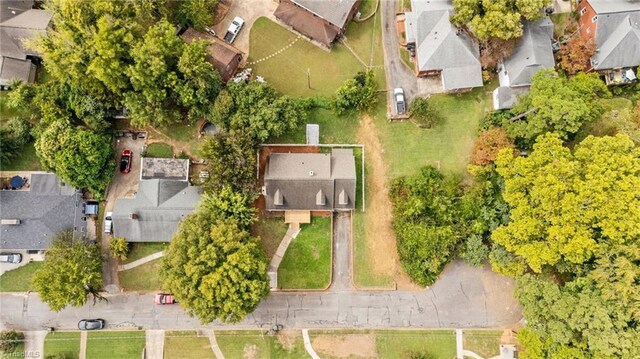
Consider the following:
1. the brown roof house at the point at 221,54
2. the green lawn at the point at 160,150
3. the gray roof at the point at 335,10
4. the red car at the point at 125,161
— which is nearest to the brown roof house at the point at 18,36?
the red car at the point at 125,161

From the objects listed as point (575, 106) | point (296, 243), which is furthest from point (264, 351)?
point (575, 106)

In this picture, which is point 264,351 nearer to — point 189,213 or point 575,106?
point 189,213

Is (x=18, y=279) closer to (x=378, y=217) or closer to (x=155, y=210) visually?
→ (x=155, y=210)

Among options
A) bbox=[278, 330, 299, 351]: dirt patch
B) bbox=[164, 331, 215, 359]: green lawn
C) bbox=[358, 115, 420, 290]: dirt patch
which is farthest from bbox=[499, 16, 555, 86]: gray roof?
bbox=[164, 331, 215, 359]: green lawn

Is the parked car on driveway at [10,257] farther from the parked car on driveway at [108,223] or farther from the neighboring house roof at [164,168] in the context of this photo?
the neighboring house roof at [164,168]

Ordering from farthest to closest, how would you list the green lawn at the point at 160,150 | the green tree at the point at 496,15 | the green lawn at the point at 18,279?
the green lawn at the point at 160,150
the green lawn at the point at 18,279
the green tree at the point at 496,15

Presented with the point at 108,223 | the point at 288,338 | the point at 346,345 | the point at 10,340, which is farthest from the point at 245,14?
the point at 10,340
